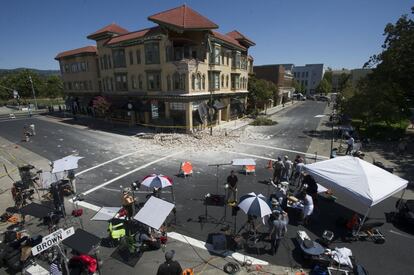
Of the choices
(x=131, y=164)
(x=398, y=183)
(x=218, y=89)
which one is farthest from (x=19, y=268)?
(x=218, y=89)

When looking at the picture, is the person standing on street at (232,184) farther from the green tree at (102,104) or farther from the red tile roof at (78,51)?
the red tile roof at (78,51)

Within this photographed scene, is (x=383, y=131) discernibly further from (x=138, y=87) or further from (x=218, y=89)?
(x=138, y=87)

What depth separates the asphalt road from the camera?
9.16 m

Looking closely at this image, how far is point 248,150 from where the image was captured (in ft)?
75.2

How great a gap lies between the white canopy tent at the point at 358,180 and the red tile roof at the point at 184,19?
74.6 ft

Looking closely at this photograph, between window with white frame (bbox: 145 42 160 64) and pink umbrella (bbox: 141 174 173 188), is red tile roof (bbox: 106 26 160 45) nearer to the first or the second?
window with white frame (bbox: 145 42 160 64)

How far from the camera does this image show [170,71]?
2909 cm

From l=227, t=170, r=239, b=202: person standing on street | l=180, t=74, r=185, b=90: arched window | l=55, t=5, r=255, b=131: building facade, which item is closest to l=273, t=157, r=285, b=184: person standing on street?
l=227, t=170, r=239, b=202: person standing on street

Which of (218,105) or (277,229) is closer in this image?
(277,229)

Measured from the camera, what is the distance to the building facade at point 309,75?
121m

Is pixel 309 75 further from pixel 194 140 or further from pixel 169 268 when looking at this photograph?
pixel 169 268

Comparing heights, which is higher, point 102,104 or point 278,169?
point 102,104

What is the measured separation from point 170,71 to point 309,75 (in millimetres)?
115274

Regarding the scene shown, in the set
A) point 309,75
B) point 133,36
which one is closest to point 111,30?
point 133,36
